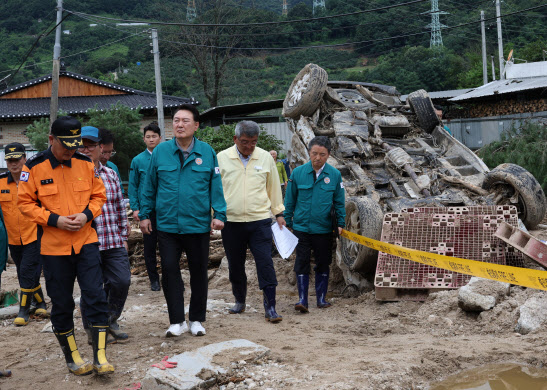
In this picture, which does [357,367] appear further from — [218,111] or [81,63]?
[81,63]

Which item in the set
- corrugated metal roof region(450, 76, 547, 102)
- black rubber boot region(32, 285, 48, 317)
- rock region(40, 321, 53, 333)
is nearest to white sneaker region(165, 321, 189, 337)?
rock region(40, 321, 53, 333)

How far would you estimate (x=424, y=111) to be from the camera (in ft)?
31.9

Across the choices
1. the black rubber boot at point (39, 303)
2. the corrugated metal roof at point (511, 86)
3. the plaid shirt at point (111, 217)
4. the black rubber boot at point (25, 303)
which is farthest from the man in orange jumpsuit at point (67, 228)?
the corrugated metal roof at point (511, 86)

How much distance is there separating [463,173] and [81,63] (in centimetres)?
5141

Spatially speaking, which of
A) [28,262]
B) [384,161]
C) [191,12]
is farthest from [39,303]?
[191,12]

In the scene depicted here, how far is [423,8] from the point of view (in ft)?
175

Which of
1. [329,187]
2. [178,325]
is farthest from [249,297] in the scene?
[178,325]

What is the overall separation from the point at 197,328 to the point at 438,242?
9.34 ft

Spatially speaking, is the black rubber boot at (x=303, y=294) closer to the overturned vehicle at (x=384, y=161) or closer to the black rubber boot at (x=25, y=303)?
the overturned vehicle at (x=384, y=161)

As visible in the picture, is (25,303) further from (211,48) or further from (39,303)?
(211,48)

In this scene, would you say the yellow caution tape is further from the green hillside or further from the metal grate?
the green hillside

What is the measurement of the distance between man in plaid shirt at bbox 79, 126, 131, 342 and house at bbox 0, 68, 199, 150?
2233 centimetres

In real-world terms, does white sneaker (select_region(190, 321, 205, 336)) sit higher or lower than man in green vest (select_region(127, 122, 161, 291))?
lower

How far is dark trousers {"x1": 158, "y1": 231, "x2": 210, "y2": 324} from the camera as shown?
5.28 meters
